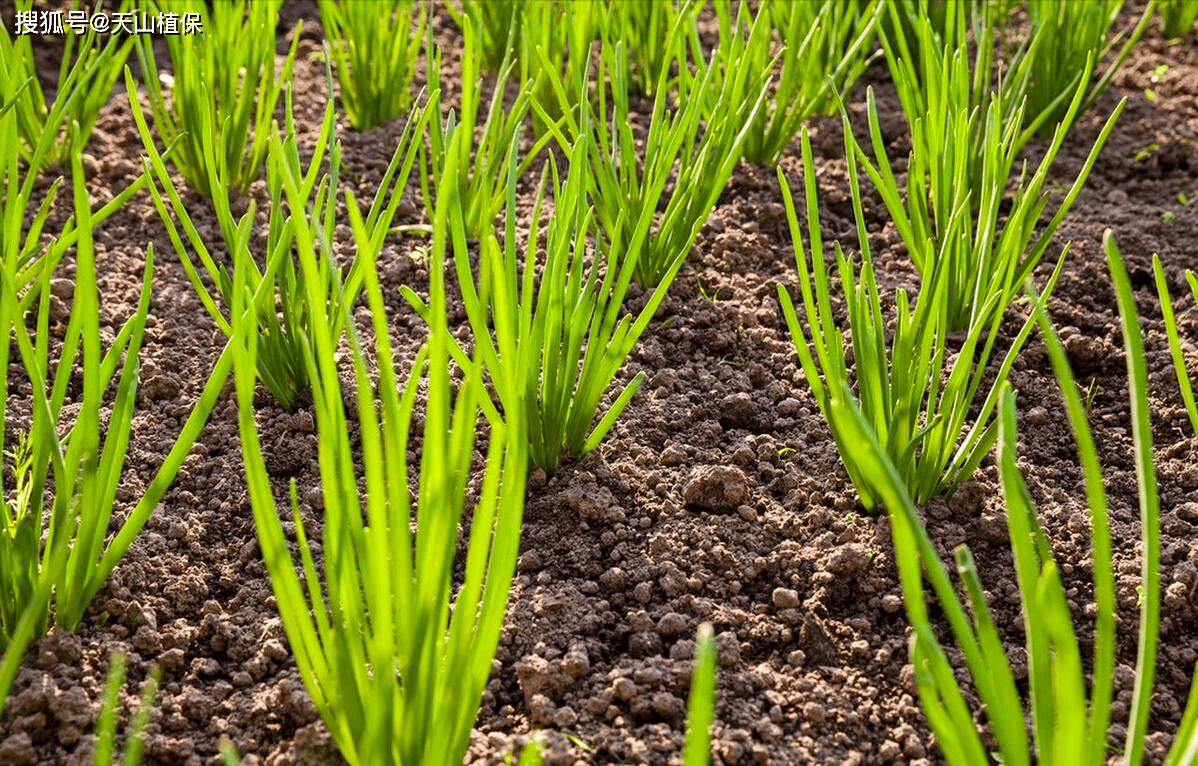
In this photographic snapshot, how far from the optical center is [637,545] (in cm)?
143

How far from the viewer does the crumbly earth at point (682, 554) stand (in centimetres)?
121

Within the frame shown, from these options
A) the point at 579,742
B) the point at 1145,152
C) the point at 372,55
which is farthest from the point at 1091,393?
the point at 372,55

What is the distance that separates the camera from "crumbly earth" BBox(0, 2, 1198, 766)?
121 centimetres

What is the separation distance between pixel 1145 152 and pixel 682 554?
140cm

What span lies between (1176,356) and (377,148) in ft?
5.00

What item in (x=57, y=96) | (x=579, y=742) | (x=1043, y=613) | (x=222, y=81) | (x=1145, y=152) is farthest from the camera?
(x=1145, y=152)

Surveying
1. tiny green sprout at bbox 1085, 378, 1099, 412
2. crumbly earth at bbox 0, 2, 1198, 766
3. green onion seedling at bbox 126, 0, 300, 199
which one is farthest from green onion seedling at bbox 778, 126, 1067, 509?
green onion seedling at bbox 126, 0, 300, 199

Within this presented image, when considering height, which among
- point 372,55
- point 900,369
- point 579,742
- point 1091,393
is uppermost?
point 372,55

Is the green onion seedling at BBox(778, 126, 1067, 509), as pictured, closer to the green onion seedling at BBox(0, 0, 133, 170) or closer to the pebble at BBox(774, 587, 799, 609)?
the pebble at BBox(774, 587, 799, 609)

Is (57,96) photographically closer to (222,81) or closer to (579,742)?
(222,81)

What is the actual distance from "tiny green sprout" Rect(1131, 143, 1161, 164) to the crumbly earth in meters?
0.25

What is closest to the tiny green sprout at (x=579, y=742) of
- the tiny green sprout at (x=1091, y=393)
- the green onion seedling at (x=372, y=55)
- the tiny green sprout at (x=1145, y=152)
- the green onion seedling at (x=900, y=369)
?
the green onion seedling at (x=900, y=369)

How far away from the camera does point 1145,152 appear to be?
227 cm

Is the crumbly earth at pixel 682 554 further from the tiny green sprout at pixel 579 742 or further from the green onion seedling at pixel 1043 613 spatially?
the green onion seedling at pixel 1043 613
